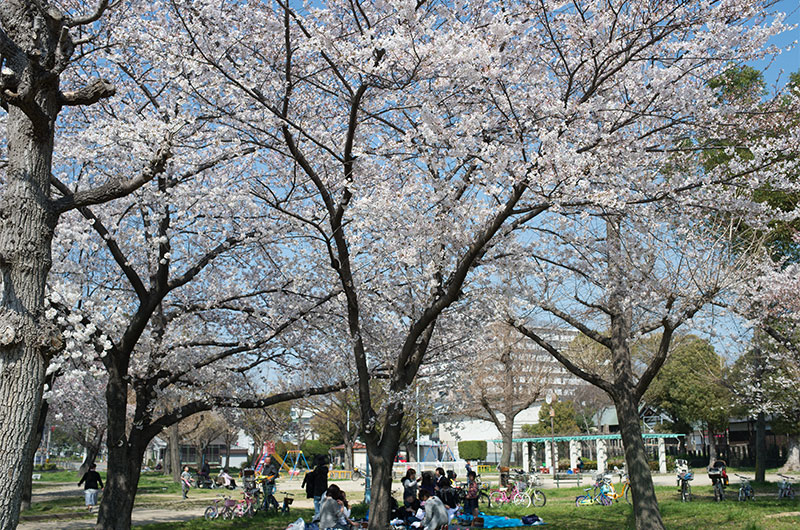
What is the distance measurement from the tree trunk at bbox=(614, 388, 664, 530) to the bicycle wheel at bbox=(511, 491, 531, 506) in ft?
27.0

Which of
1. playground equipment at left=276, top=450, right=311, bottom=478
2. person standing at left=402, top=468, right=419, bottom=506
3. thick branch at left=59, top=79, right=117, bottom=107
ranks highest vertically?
thick branch at left=59, top=79, right=117, bottom=107

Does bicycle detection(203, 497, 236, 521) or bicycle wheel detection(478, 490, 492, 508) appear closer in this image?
bicycle detection(203, 497, 236, 521)

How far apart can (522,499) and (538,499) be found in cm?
54

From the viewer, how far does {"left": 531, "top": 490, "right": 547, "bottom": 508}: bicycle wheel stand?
61.8 ft

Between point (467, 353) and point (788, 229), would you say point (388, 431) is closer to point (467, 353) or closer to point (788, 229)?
point (467, 353)

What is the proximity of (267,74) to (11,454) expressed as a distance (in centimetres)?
480

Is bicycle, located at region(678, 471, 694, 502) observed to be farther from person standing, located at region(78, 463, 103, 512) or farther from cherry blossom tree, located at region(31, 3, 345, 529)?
person standing, located at region(78, 463, 103, 512)

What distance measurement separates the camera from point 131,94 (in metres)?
10.6

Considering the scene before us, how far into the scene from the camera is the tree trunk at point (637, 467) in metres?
10.4

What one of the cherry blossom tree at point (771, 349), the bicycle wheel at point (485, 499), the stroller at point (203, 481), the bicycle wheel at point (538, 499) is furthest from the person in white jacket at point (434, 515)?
the stroller at point (203, 481)

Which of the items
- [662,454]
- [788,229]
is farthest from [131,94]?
[662,454]

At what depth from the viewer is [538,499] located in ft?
62.6

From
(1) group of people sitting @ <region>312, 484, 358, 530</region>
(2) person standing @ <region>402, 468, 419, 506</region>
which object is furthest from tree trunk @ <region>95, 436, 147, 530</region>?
(2) person standing @ <region>402, 468, 419, 506</region>

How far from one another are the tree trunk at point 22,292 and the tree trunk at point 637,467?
882cm
